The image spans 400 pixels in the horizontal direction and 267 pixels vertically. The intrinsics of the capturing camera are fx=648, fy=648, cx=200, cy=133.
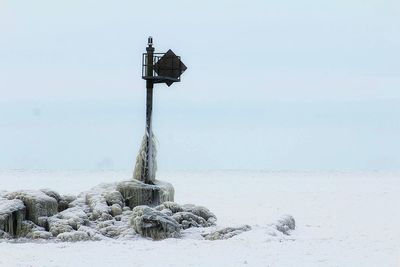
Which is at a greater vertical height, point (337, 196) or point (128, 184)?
point (128, 184)

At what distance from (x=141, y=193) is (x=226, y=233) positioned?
244 inches

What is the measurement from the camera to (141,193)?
31.3m

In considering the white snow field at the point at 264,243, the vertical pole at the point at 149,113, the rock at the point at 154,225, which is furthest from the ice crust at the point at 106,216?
the white snow field at the point at 264,243

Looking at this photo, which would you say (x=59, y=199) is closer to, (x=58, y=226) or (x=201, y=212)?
(x=58, y=226)

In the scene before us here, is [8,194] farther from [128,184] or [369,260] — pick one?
[369,260]

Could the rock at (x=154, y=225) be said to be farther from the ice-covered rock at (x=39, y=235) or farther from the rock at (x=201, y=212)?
the rock at (x=201, y=212)

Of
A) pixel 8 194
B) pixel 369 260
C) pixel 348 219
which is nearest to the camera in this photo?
pixel 369 260

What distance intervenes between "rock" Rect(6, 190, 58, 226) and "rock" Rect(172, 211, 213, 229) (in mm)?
5495

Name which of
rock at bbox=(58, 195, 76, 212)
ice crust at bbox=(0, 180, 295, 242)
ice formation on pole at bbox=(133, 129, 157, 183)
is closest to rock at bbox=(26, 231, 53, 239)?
ice crust at bbox=(0, 180, 295, 242)

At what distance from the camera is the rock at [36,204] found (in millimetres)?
28250

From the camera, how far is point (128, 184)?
3175 cm

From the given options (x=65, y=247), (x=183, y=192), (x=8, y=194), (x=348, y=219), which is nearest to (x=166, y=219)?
(x=65, y=247)

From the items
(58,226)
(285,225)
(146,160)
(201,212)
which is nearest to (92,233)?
(58,226)

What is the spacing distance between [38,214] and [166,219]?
5.81 meters
